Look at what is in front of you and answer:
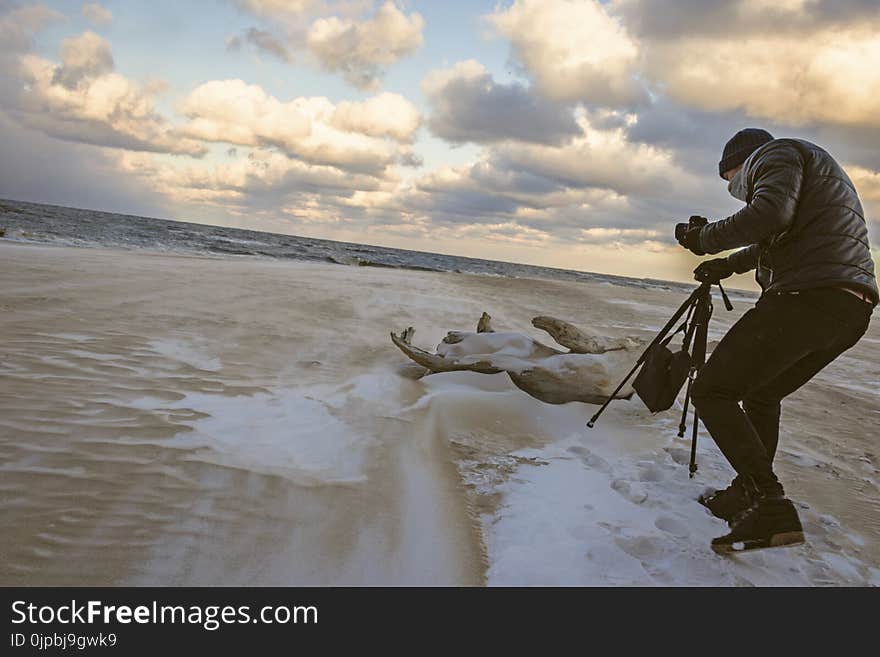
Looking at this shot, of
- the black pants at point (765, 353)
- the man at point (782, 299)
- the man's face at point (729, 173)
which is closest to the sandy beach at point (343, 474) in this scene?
the man at point (782, 299)

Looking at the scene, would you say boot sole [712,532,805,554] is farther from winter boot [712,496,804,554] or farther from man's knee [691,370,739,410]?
man's knee [691,370,739,410]

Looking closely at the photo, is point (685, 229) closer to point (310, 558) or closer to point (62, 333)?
point (310, 558)

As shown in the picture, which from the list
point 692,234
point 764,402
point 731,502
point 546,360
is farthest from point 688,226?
point 546,360

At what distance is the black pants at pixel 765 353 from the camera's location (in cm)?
246

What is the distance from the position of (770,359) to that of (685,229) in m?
0.87

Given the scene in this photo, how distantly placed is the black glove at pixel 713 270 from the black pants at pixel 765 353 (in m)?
0.51

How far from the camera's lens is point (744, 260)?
3141mm

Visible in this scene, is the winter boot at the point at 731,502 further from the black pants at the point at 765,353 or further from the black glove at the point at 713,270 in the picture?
the black glove at the point at 713,270

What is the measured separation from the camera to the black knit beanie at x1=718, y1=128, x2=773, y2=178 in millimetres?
2860
